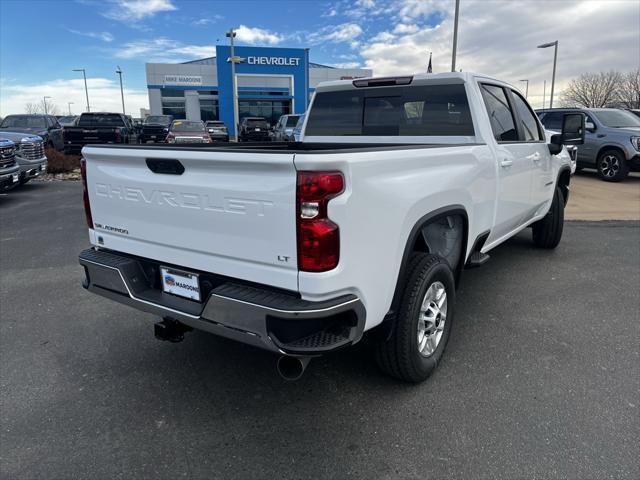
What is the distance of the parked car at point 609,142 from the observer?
12.4 meters

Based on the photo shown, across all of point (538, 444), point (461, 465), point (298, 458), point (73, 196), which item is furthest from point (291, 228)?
point (73, 196)

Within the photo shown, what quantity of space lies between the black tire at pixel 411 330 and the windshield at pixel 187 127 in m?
19.0

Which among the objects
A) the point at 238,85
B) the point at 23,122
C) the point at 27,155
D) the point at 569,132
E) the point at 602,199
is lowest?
the point at 602,199

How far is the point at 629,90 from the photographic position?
4647 cm

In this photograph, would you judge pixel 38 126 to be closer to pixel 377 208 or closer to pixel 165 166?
pixel 165 166

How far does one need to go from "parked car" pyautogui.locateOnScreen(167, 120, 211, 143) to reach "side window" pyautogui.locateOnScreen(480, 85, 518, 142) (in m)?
16.0

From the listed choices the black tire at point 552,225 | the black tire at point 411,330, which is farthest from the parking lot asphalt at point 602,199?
the black tire at point 411,330

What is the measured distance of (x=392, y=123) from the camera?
4.37 m

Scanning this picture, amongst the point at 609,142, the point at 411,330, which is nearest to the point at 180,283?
the point at 411,330

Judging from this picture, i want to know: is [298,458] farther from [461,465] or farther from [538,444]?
[538,444]

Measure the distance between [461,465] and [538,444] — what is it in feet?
1.55

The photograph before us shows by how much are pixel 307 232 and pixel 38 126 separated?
19221 millimetres

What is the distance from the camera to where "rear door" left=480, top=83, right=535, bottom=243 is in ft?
13.4

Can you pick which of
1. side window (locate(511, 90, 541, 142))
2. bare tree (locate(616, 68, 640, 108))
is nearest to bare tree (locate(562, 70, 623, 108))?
bare tree (locate(616, 68, 640, 108))
